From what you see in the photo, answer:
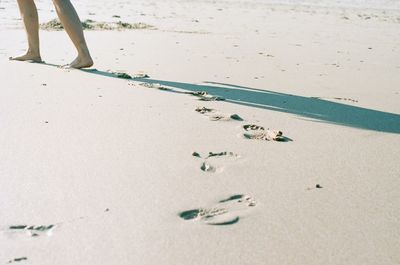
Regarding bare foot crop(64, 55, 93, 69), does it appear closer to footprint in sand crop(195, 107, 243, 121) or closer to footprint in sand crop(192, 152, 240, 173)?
footprint in sand crop(195, 107, 243, 121)

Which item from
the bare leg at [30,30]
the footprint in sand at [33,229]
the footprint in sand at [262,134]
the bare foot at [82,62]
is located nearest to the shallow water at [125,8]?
the bare leg at [30,30]

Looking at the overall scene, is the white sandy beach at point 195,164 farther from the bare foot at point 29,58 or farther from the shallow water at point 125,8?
the shallow water at point 125,8

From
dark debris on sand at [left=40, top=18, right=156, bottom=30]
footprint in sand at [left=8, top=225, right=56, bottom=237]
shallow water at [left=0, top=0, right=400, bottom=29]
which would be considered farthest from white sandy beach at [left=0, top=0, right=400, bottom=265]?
shallow water at [left=0, top=0, right=400, bottom=29]

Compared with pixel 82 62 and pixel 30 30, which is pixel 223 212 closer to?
pixel 82 62

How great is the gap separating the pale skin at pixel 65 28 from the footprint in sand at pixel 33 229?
7.35 ft

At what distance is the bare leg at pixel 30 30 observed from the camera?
3.79 metres

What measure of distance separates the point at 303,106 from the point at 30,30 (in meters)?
2.16

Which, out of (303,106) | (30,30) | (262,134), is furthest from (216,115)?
(30,30)

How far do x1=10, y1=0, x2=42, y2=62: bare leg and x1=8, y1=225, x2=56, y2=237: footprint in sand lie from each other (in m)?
2.57

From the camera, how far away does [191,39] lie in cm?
543

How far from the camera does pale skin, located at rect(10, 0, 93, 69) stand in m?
3.58

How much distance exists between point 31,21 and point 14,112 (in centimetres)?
157

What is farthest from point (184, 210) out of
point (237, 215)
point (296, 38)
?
point (296, 38)

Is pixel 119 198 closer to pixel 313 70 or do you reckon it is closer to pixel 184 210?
pixel 184 210
